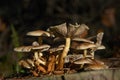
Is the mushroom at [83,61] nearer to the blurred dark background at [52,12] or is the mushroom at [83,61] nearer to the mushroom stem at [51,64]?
the mushroom stem at [51,64]

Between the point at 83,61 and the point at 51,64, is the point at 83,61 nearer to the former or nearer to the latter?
the point at 83,61

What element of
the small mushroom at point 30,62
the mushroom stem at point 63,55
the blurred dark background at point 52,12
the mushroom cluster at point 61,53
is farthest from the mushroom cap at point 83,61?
the blurred dark background at point 52,12

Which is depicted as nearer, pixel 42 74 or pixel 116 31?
pixel 42 74

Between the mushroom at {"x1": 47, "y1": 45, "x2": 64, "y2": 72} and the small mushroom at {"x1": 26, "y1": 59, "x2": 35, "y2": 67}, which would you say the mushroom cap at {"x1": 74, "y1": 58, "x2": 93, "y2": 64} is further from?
the small mushroom at {"x1": 26, "y1": 59, "x2": 35, "y2": 67}

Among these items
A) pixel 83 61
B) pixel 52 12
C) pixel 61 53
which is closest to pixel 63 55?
pixel 61 53

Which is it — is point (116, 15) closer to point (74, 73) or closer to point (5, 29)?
point (5, 29)

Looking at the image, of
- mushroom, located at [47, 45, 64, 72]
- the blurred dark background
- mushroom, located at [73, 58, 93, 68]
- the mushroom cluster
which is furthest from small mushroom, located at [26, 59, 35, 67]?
the blurred dark background

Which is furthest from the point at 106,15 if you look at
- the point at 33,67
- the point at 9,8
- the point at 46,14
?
the point at 33,67

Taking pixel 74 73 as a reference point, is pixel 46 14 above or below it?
above
